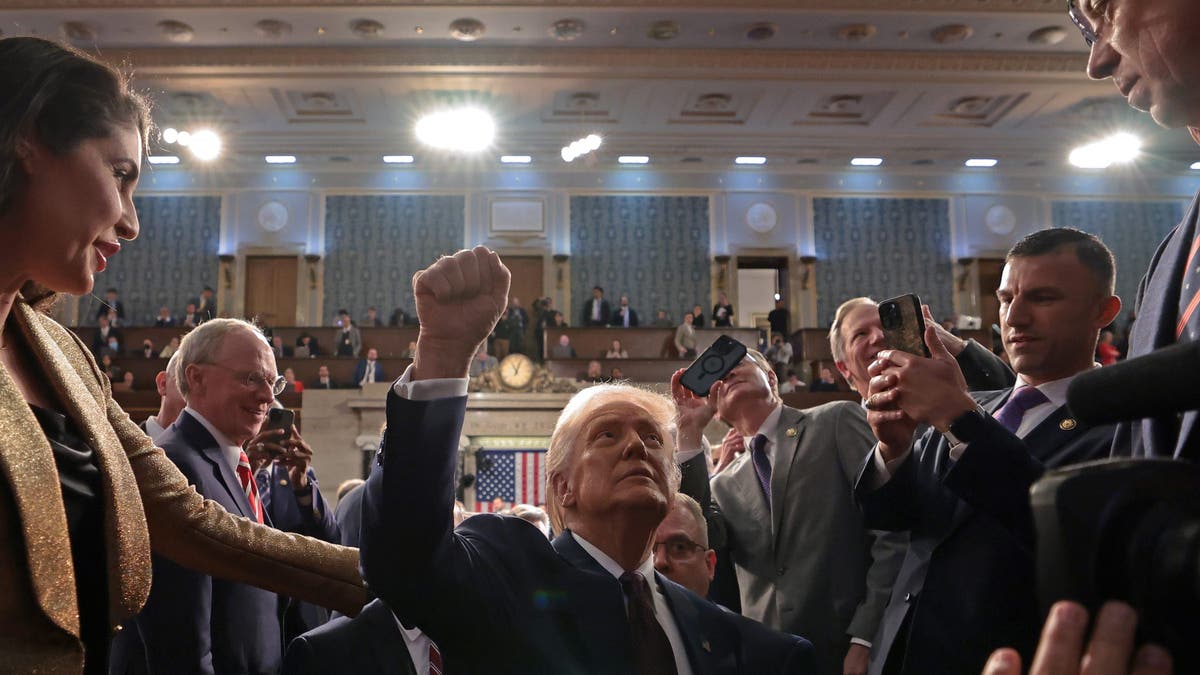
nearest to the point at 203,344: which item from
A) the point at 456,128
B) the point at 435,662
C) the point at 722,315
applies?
the point at 435,662

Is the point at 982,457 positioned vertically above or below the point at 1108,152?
below

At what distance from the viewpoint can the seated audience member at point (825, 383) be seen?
1249 centimetres

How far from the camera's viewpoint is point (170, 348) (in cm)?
1315

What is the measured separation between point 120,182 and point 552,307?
14.7 meters

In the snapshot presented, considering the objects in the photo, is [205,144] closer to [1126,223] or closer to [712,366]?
[712,366]

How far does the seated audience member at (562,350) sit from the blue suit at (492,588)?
11432 millimetres

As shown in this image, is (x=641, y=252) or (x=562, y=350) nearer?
(x=562, y=350)

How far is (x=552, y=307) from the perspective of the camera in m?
16.0

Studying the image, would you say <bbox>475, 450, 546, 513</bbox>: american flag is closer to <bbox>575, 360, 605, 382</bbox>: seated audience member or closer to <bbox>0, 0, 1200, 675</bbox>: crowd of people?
<bbox>575, 360, 605, 382</bbox>: seated audience member

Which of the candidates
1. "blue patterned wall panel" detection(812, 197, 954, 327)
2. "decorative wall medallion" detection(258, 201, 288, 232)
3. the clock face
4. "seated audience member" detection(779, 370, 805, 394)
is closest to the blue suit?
the clock face

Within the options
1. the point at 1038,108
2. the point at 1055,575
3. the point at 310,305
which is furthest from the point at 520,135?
the point at 1055,575

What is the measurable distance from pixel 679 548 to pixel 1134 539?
1.99 m

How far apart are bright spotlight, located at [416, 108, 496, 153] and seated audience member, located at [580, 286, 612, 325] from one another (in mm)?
3042

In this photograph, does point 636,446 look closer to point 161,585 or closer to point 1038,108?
point 161,585
